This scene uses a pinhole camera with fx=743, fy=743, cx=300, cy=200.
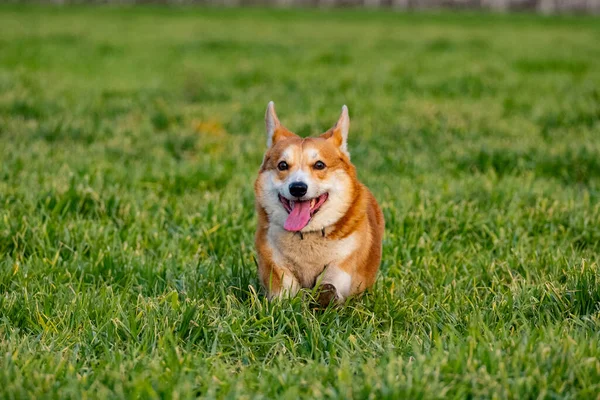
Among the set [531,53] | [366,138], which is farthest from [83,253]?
[531,53]

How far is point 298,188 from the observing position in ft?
12.2

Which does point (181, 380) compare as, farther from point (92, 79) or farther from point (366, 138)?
point (92, 79)

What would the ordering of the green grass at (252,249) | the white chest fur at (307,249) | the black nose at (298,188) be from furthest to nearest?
the white chest fur at (307,249)
the black nose at (298,188)
the green grass at (252,249)

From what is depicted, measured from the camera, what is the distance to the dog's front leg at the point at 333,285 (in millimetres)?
3773

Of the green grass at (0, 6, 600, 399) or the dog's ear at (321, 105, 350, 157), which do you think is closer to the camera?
the green grass at (0, 6, 600, 399)

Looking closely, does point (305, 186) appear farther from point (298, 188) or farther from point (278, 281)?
point (278, 281)

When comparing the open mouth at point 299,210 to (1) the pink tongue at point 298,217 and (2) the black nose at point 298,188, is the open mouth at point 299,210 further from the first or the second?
(2) the black nose at point 298,188

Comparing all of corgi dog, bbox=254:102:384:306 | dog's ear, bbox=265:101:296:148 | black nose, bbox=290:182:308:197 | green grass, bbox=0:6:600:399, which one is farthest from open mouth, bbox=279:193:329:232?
dog's ear, bbox=265:101:296:148

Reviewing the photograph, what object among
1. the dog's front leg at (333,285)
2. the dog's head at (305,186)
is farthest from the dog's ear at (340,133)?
the dog's front leg at (333,285)

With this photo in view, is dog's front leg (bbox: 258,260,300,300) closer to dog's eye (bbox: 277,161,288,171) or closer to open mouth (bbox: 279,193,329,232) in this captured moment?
open mouth (bbox: 279,193,329,232)

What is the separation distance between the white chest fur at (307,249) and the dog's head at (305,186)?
2.3 inches

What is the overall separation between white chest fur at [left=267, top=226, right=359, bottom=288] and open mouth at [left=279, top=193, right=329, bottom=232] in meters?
0.09

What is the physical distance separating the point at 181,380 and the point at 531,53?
15379 mm

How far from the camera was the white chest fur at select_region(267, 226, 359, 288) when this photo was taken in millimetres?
3852
